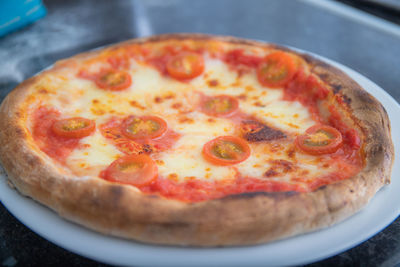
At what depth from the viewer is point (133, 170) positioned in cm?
251

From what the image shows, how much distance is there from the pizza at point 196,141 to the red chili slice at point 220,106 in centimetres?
1

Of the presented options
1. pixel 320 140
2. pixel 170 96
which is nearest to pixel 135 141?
pixel 170 96

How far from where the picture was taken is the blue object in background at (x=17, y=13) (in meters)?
4.77

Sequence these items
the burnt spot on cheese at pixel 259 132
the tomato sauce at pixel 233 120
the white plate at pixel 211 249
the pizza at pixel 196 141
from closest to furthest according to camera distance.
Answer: the white plate at pixel 211 249, the pizza at pixel 196 141, the tomato sauce at pixel 233 120, the burnt spot on cheese at pixel 259 132

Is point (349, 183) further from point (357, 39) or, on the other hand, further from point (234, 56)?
point (357, 39)

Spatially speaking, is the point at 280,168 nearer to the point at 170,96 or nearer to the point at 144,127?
the point at 144,127

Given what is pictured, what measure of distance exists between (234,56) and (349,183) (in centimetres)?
188

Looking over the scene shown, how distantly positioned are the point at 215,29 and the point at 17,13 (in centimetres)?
235

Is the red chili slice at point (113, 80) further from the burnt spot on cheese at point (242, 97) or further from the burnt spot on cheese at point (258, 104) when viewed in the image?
the burnt spot on cheese at point (258, 104)

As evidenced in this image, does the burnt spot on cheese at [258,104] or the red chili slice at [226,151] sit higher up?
the red chili slice at [226,151]

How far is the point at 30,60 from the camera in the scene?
459cm

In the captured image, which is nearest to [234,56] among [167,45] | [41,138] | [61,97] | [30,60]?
[167,45]

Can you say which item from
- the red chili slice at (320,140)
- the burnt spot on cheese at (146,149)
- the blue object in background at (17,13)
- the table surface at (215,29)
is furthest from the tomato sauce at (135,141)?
the blue object in background at (17,13)

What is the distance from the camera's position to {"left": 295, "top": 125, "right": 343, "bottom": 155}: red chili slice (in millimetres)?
2699
